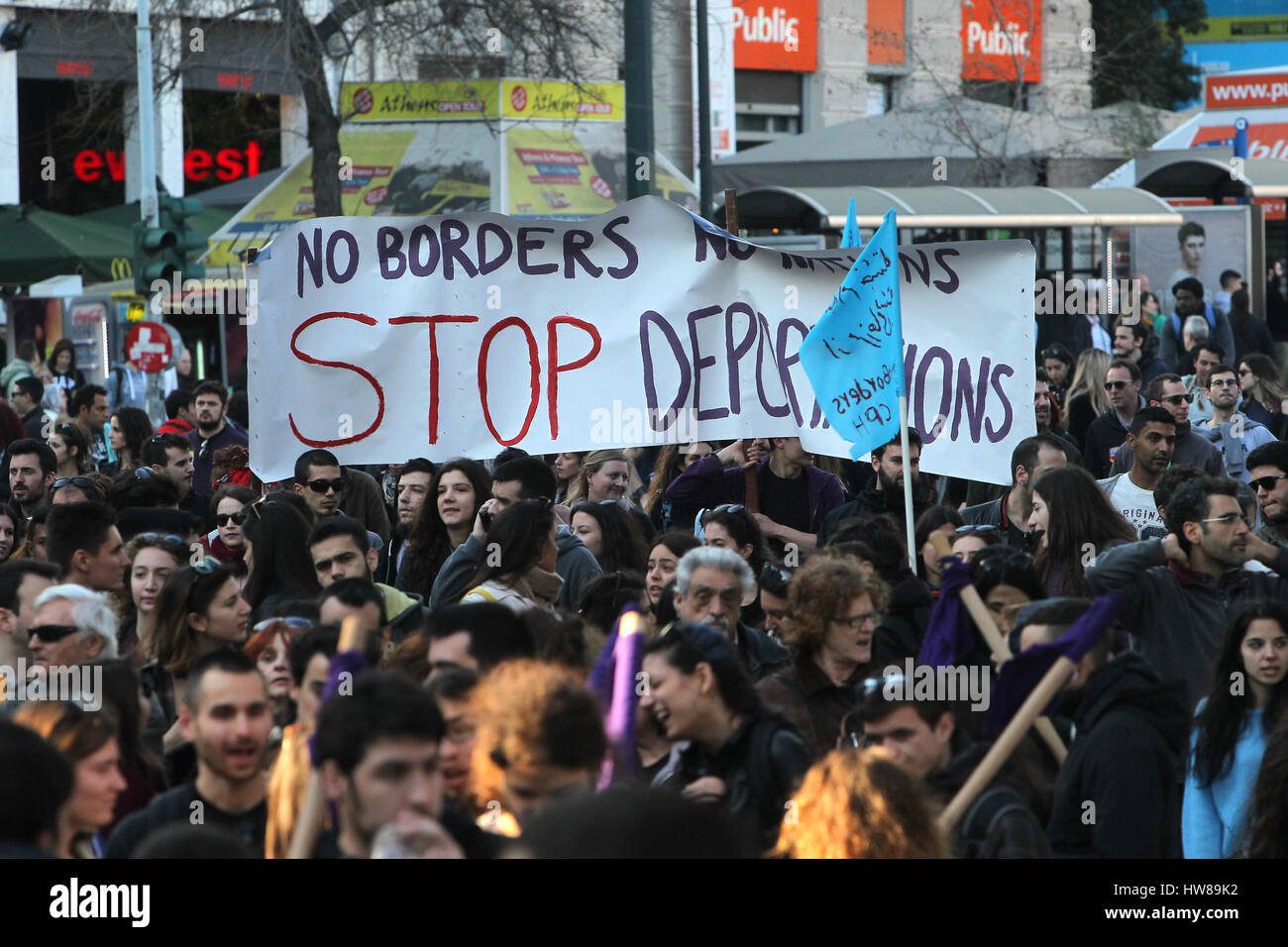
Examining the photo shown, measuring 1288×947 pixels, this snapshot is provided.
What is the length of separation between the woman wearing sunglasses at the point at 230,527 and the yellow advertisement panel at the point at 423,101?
48.8 ft

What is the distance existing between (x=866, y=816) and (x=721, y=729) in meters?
1.34

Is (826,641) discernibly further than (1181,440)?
No

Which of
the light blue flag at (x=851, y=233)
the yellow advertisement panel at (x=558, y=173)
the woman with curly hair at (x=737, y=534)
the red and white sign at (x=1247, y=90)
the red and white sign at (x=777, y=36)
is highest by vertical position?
the red and white sign at (x=777, y=36)

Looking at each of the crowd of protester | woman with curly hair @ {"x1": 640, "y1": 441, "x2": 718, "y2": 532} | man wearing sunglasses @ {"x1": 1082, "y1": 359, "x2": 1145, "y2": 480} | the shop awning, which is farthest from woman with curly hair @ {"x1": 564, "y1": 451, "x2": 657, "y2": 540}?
the shop awning

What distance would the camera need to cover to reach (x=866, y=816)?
3.24 m

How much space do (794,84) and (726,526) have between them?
32.4 meters

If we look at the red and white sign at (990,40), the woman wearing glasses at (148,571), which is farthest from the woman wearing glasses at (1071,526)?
the red and white sign at (990,40)

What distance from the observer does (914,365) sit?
817 cm

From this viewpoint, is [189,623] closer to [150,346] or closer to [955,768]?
[955,768]

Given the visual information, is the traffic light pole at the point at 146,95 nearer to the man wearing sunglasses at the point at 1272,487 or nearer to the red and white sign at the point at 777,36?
the man wearing sunglasses at the point at 1272,487

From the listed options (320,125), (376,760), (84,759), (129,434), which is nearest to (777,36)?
(320,125)

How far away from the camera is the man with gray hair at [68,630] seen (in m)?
5.45
